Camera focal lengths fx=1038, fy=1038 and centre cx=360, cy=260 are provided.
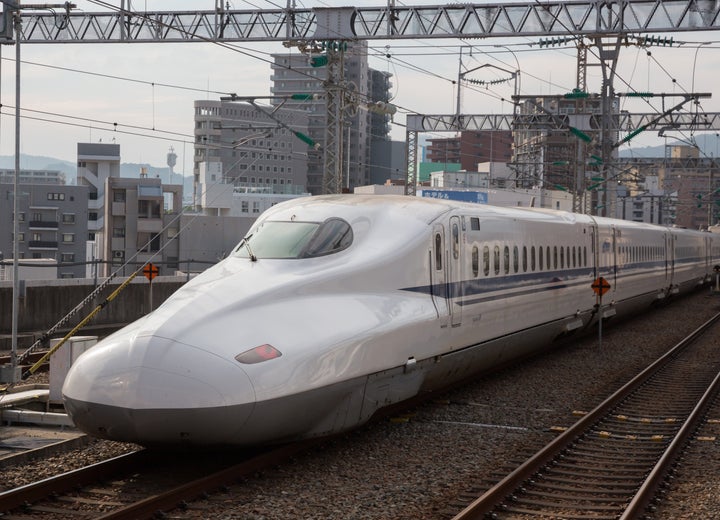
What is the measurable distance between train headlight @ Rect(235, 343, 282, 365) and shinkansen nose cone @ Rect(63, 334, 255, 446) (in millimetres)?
140

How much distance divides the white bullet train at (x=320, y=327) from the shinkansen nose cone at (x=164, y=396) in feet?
0.04

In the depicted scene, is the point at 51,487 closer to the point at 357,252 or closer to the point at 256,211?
the point at 357,252

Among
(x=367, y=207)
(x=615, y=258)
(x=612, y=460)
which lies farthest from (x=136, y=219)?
(x=612, y=460)

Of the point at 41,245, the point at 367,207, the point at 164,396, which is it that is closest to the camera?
the point at 164,396

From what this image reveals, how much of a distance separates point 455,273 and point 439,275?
67 centimetres

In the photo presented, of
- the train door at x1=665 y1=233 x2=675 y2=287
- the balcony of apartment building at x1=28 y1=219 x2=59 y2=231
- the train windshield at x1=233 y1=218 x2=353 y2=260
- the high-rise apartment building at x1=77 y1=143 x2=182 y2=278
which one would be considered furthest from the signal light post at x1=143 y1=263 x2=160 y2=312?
the balcony of apartment building at x1=28 y1=219 x2=59 y2=231

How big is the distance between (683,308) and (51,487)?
108ft

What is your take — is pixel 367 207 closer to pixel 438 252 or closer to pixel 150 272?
pixel 438 252

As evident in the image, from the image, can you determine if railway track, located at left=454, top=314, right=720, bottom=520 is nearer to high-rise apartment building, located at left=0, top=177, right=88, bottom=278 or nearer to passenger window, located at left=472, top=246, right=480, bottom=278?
passenger window, located at left=472, top=246, right=480, bottom=278

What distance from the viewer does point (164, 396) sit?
9.11m

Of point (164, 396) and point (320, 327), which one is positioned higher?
point (320, 327)

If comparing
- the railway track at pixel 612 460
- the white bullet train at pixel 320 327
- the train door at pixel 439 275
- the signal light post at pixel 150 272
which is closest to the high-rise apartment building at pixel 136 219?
the signal light post at pixel 150 272

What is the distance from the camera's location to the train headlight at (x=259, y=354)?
9.47 meters

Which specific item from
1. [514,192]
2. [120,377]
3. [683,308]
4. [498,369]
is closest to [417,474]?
[120,377]
